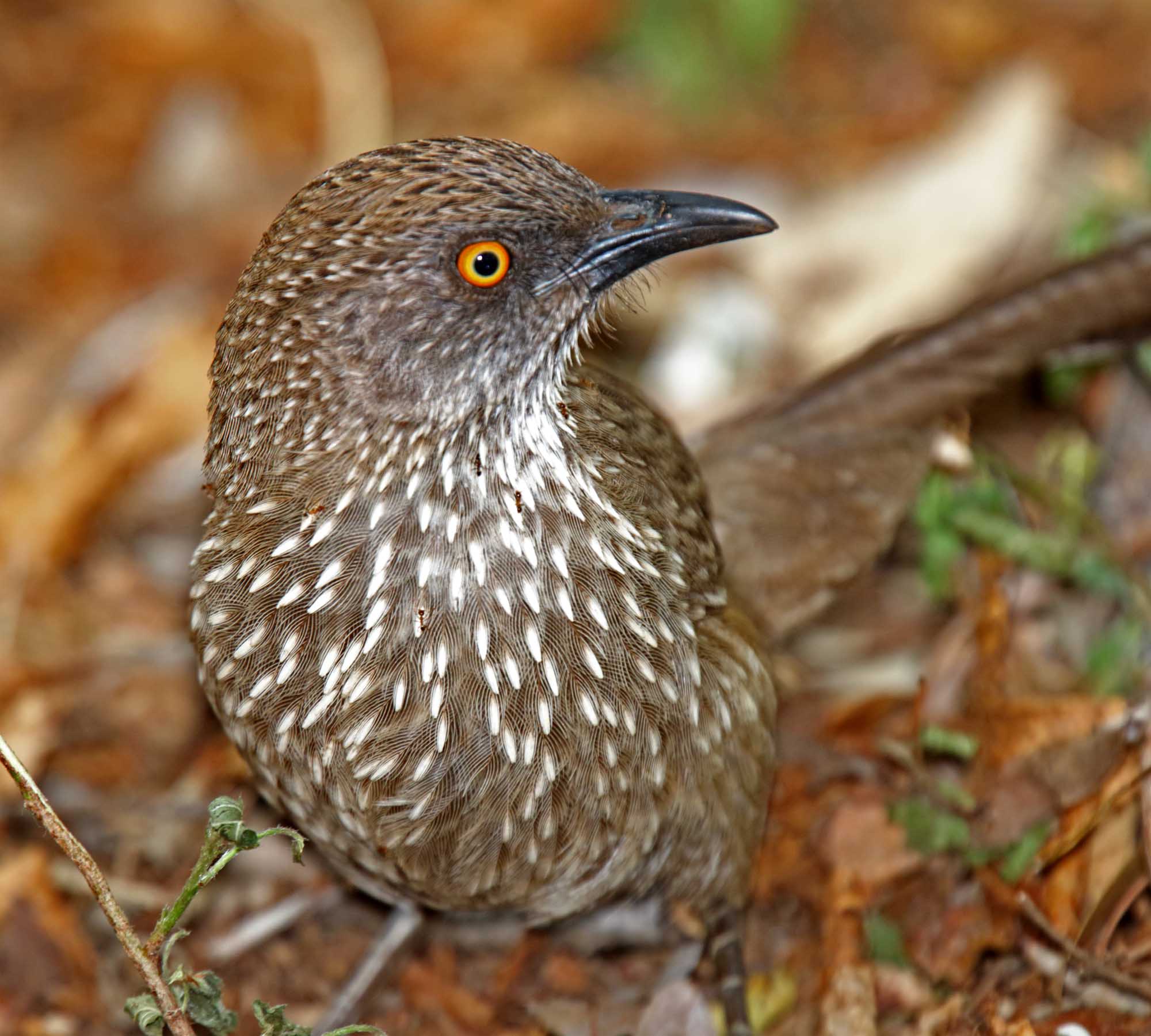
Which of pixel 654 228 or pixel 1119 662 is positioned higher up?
pixel 654 228


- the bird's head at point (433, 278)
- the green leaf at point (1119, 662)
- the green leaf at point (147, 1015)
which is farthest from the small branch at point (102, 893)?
the green leaf at point (1119, 662)

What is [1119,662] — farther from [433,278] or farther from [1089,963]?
[433,278]

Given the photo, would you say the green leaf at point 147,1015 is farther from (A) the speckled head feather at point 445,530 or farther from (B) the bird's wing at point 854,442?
(B) the bird's wing at point 854,442

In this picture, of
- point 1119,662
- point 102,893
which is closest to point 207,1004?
point 102,893

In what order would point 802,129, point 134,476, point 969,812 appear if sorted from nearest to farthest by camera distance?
1. point 969,812
2. point 134,476
3. point 802,129

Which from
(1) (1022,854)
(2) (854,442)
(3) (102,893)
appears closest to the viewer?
(3) (102,893)

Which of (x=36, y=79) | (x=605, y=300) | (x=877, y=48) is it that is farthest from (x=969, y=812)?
(x=36, y=79)

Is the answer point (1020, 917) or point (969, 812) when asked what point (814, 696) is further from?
point (1020, 917)
